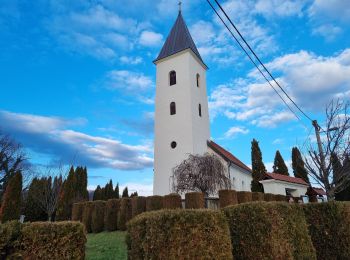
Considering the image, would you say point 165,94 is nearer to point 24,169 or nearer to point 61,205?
point 61,205

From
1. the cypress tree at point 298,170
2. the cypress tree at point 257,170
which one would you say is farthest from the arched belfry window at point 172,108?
the cypress tree at point 298,170

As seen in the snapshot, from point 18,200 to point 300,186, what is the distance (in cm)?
2558

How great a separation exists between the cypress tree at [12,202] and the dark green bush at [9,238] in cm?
1726

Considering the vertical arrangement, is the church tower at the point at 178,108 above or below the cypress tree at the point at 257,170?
above

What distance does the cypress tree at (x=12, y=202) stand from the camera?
18.8 meters

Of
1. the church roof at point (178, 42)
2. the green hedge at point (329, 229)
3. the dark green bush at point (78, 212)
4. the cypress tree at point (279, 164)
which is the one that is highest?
the church roof at point (178, 42)

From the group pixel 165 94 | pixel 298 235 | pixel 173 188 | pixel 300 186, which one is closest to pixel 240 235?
pixel 298 235

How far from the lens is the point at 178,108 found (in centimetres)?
2502

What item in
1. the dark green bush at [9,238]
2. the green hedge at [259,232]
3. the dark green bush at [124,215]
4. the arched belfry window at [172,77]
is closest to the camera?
the dark green bush at [9,238]

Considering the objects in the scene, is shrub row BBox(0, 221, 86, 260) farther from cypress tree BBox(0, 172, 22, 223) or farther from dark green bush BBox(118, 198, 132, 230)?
cypress tree BBox(0, 172, 22, 223)

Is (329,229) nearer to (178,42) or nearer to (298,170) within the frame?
(178,42)

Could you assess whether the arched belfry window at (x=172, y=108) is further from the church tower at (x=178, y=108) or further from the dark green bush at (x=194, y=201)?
the dark green bush at (x=194, y=201)

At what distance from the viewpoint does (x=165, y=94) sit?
26266 mm

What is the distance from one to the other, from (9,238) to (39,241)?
45cm
